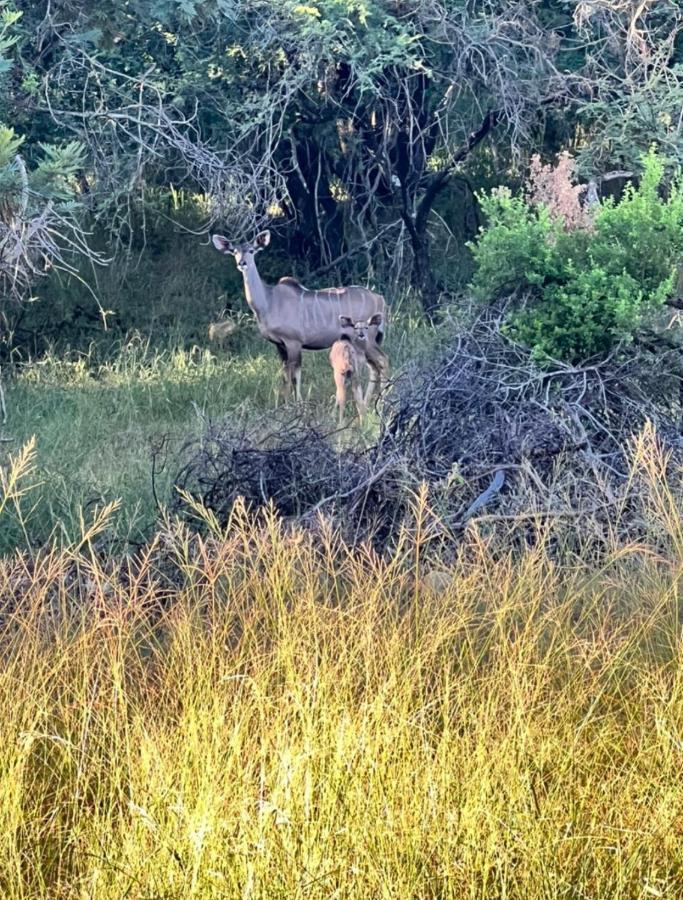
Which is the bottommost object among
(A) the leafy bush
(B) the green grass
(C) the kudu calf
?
(B) the green grass

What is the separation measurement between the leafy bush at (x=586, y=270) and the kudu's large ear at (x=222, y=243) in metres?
4.20

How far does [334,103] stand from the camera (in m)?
12.8

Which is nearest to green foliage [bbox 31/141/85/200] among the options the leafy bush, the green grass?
the green grass

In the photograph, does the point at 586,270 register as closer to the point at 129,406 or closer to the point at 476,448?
the point at 476,448

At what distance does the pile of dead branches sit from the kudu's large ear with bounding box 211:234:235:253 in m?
4.18

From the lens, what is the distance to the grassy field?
3.27 meters

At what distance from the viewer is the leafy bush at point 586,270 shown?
6.99m

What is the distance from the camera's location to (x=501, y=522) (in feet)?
19.5

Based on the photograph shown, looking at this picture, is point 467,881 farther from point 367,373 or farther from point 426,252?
point 426,252

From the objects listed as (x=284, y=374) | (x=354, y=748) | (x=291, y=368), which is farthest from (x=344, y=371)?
(x=354, y=748)

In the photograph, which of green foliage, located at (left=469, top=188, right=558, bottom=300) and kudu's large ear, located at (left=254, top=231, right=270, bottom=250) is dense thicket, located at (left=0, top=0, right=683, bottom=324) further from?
green foliage, located at (left=469, top=188, right=558, bottom=300)

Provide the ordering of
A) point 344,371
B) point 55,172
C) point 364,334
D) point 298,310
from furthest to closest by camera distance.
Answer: point 298,310, point 364,334, point 344,371, point 55,172

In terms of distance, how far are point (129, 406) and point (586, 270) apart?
4.51 meters

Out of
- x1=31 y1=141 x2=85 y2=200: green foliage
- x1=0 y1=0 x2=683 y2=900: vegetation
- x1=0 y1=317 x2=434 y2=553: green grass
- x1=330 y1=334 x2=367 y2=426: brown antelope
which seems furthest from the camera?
x1=330 y1=334 x2=367 y2=426: brown antelope
